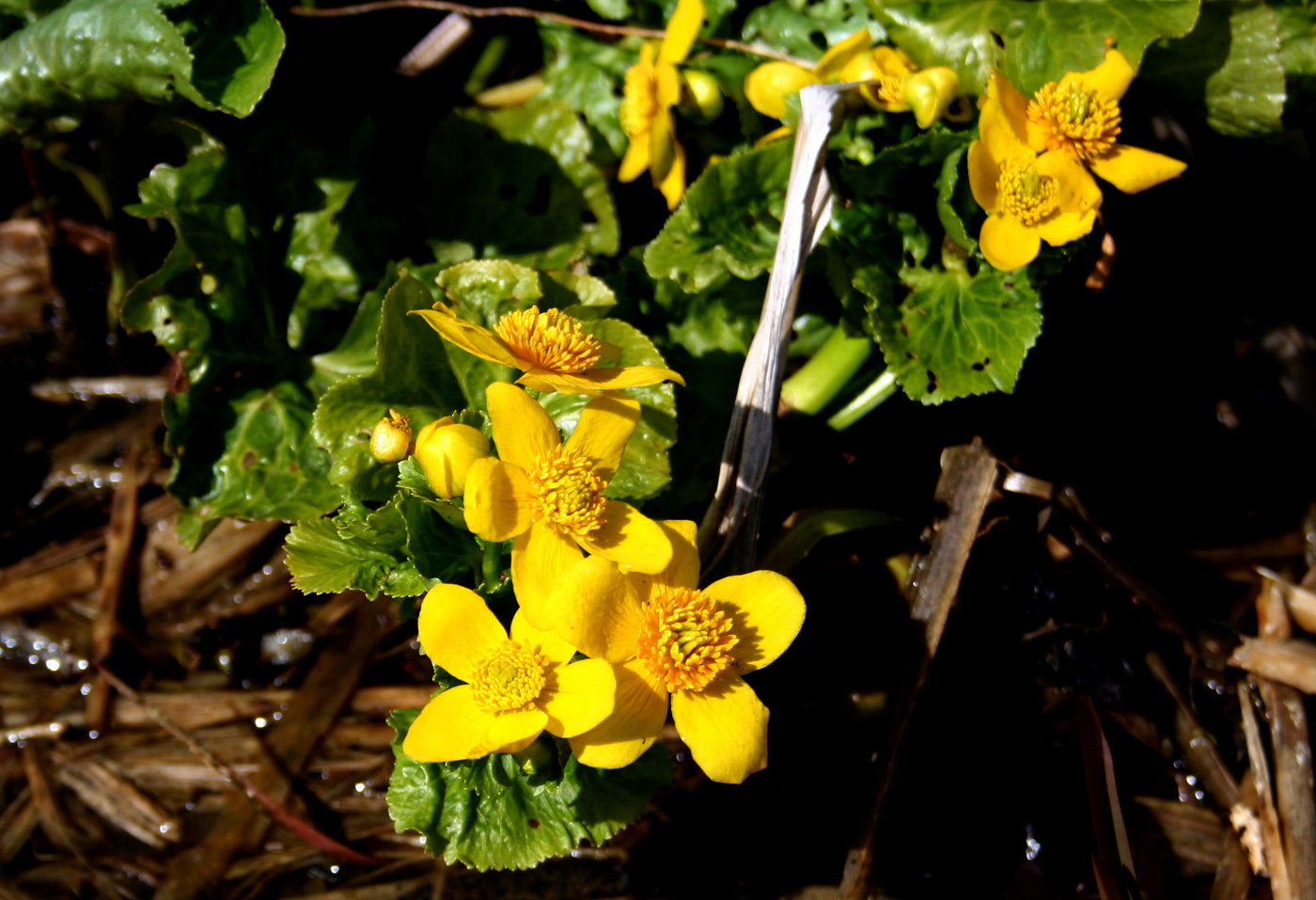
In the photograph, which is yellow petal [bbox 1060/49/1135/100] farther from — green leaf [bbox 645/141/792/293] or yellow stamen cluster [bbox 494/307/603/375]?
yellow stamen cluster [bbox 494/307/603/375]

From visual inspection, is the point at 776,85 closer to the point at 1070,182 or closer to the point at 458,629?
the point at 1070,182

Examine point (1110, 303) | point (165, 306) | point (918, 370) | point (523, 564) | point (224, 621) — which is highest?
point (165, 306)

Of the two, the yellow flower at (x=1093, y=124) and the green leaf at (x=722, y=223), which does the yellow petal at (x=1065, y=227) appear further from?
the green leaf at (x=722, y=223)

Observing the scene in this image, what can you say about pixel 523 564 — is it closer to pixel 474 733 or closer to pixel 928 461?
pixel 474 733

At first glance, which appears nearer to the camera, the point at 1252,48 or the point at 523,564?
the point at 523,564

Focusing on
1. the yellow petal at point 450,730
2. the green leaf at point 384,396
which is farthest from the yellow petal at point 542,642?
the green leaf at point 384,396


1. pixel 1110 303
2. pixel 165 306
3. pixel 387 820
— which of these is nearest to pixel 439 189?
pixel 165 306

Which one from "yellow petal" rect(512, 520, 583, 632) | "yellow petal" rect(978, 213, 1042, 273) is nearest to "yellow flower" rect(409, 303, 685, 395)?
"yellow petal" rect(512, 520, 583, 632)
